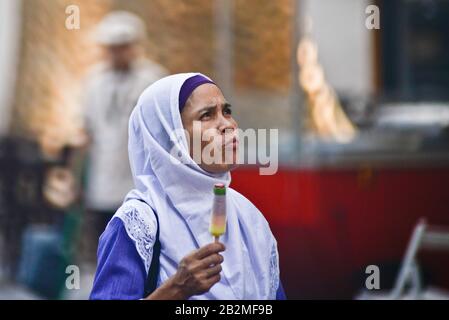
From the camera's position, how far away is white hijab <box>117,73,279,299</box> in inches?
83.0

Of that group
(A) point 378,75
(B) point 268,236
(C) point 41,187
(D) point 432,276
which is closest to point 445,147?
(D) point 432,276

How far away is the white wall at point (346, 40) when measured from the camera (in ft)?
22.7

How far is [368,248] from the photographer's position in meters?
5.35

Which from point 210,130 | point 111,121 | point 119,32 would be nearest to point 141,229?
point 210,130

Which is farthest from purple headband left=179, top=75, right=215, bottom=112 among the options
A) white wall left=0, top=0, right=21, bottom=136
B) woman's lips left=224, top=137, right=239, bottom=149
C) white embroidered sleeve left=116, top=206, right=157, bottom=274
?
white wall left=0, top=0, right=21, bottom=136

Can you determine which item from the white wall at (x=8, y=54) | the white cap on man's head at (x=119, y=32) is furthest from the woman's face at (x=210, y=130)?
the white wall at (x=8, y=54)

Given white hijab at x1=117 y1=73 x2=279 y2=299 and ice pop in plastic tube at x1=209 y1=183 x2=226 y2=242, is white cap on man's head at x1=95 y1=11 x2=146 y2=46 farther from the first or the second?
ice pop in plastic tube at x1=209 y1=183 x2=226 y2=242

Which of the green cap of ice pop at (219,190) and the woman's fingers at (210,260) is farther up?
the green cap of ice pop at (219,190)

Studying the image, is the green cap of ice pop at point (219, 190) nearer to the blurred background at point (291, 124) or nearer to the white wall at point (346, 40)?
the blurred background at point (291, 124)

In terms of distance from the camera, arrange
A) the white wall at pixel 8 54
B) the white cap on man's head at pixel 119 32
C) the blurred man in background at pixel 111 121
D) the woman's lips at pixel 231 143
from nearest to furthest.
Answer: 1. the woman's lips at pixel 231 143
2. the blurred man in background at pixel 111 121
3. the white cap on man's head at pixel 119 32
4. the white wall at pixel 8 54

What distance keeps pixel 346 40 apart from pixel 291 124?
5.34 feet

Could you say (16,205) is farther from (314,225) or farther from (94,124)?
(314,225)

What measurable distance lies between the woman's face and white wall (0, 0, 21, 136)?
5.58 m

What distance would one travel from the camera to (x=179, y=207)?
6.97 feet
